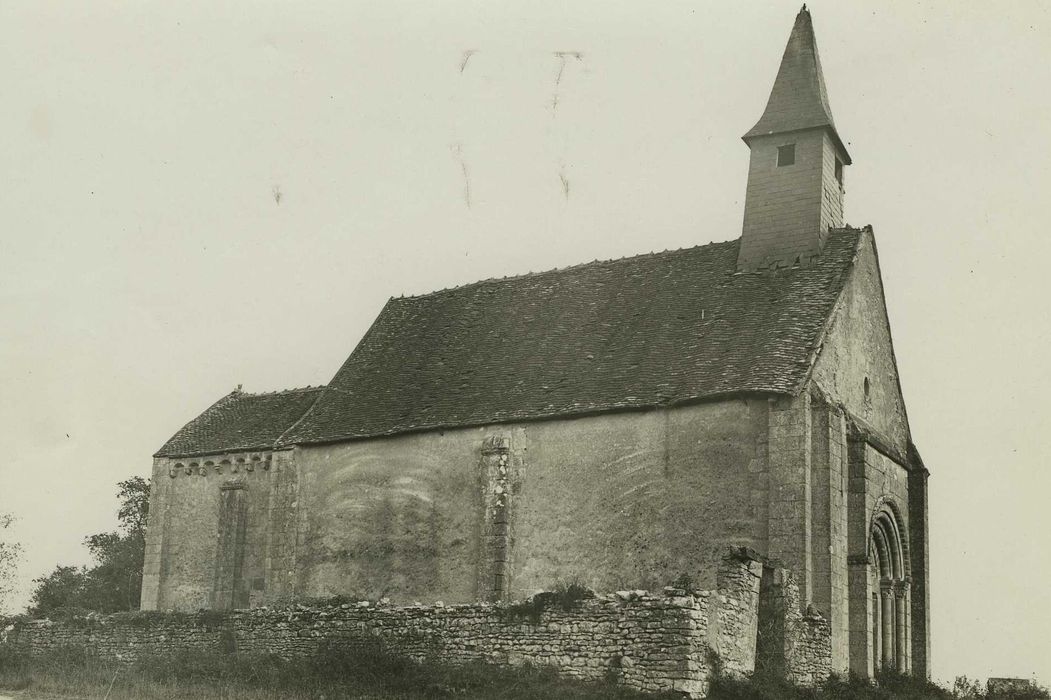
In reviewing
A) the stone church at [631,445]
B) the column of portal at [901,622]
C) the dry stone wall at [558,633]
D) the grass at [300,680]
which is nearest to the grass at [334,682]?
the grass at [300,680]

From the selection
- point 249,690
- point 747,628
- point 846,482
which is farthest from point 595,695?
point 846,482

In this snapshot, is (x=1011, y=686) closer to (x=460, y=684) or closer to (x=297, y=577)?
(x=460, y=684)

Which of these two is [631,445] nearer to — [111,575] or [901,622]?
[901,622]

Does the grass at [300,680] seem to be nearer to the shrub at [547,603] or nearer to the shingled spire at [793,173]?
the shrub at [547,603]

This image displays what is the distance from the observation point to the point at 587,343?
86.2 ft

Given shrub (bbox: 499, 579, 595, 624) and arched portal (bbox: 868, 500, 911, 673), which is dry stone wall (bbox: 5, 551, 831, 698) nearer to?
shrub (bbox: 499, 579, 595, 624)

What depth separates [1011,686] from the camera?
22812 millimetres

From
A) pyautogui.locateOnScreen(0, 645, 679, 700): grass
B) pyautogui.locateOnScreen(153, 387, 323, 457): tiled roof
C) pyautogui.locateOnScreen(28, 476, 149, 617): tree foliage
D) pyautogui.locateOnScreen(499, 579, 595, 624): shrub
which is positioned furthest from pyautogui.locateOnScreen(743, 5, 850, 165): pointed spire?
pyautogui.locateOnScreen(28, 476, 149, 617): tree foliage

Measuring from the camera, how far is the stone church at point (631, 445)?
72.8 ft

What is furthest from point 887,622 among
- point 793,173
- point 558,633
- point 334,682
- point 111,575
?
point 111,575

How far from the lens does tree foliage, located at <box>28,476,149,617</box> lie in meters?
38.5

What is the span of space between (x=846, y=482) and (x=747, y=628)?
202 inches

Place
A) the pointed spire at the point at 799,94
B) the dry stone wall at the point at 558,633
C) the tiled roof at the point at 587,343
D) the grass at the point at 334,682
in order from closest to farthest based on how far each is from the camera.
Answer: the dry stone wall at the point at 558,633 < the grass at the point at 334,682 < the tiled roof at the point at 587,343 < the pointed spire at the point at 799,94

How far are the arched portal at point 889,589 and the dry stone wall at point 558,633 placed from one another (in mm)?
4596
